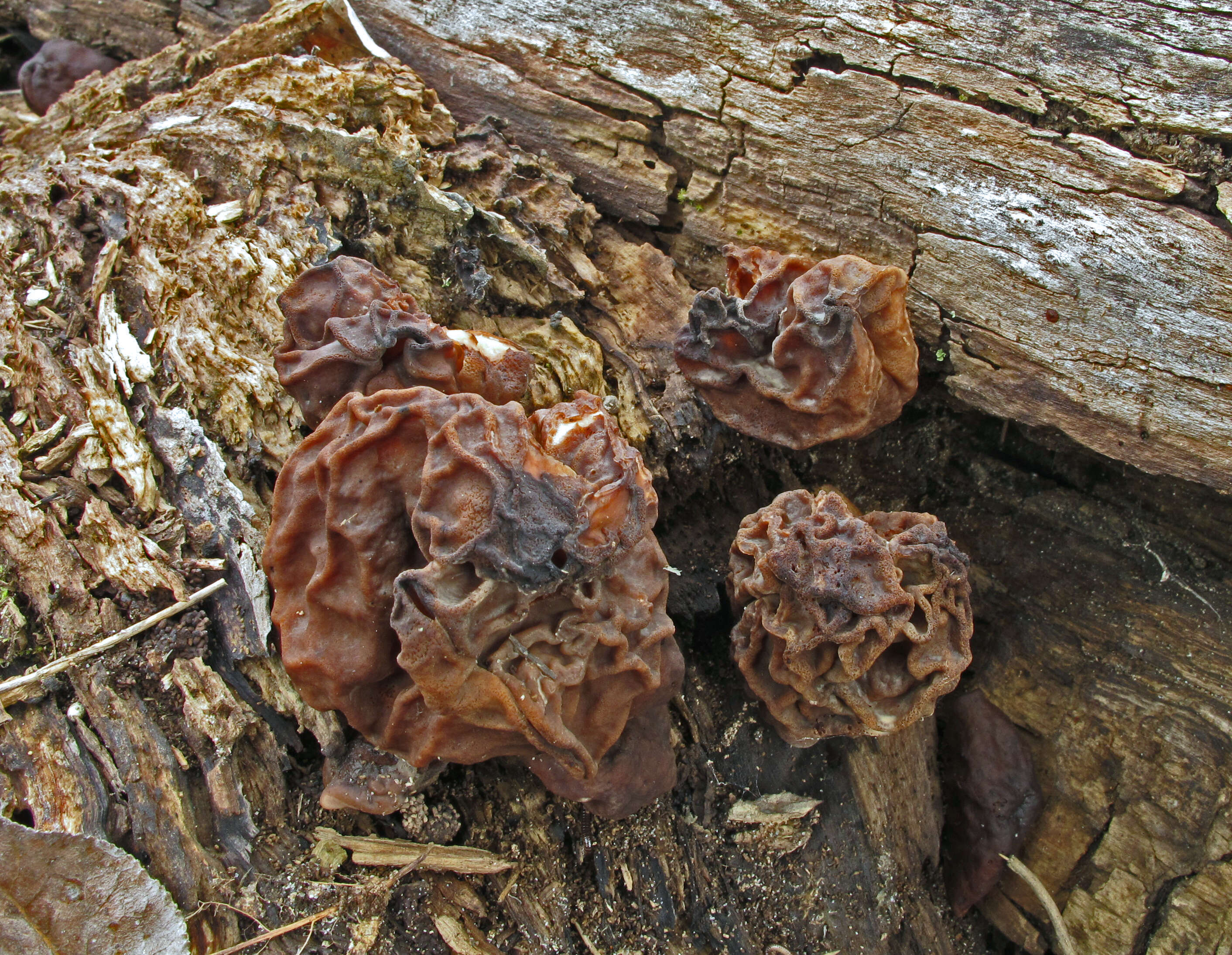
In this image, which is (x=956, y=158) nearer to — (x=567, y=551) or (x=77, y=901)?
(x=567, y=551)

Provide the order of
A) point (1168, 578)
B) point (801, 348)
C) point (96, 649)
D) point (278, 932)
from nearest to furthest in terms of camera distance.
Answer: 1. point (278, 932)
2. point (96, 649)
3. point (801, 348)
4. point (1168, 578)

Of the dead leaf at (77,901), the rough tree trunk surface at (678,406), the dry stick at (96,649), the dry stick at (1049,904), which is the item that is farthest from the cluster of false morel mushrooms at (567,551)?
the dry stick at (1049,904)

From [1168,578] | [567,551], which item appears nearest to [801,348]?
[567,551]

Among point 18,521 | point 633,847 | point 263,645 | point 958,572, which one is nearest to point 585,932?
point 633,847

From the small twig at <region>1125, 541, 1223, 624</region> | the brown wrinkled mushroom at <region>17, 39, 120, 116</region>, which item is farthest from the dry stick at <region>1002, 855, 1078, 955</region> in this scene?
the brown wrinkled mushroom at <region>17, 39, 120, 116</region>

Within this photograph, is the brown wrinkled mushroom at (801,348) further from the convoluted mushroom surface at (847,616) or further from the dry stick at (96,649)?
the dry stick at (96,649)

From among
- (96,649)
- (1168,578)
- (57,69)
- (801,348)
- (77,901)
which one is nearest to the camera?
(77,901)

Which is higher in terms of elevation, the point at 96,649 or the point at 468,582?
the point at 468,582

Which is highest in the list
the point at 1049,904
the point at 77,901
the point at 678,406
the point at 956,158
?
the point at 956,158
